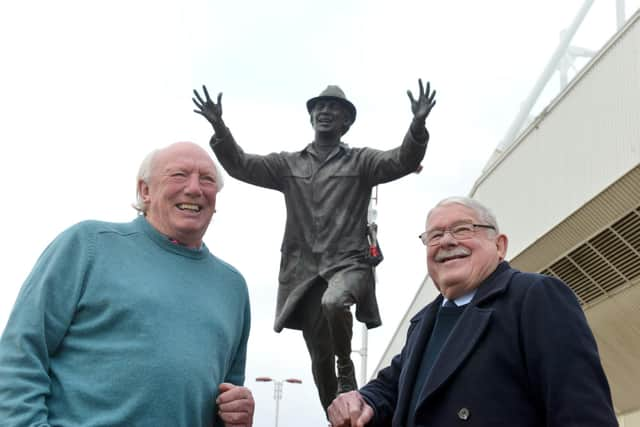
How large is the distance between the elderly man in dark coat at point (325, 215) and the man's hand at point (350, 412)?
2.12 metres

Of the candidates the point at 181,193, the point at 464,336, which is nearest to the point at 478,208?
the point at 464,336

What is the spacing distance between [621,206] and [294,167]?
9344mm

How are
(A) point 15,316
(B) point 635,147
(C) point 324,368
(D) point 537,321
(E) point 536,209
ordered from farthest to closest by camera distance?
(E) point 536,209
(B) point 635,147
(C) point 324,368
(D) point 537,321
(A) point 15,316

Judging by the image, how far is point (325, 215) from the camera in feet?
19.8

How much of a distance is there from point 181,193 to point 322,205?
2.74m

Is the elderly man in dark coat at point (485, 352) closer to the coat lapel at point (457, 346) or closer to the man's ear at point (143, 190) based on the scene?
the coat lapel at point (457, 346)

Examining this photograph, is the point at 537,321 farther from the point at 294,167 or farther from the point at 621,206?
the point at 621,206

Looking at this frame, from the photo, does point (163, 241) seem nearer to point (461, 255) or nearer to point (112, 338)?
point (112, 338)

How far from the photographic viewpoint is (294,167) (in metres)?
6.28

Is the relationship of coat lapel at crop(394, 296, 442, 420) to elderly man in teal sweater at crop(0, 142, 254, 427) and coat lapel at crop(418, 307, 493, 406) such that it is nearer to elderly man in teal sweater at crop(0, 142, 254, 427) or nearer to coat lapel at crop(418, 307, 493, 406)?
coat lapel at crop(418, 307, 493, 406)

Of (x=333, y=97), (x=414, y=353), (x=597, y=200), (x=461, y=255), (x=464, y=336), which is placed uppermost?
(x=333, y=97)

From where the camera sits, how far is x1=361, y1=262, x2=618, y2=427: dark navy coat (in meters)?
3.00

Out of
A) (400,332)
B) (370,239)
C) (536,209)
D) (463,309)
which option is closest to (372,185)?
(370,239)

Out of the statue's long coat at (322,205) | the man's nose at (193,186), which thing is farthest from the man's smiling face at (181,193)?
the statue's long coat at (322,205)
